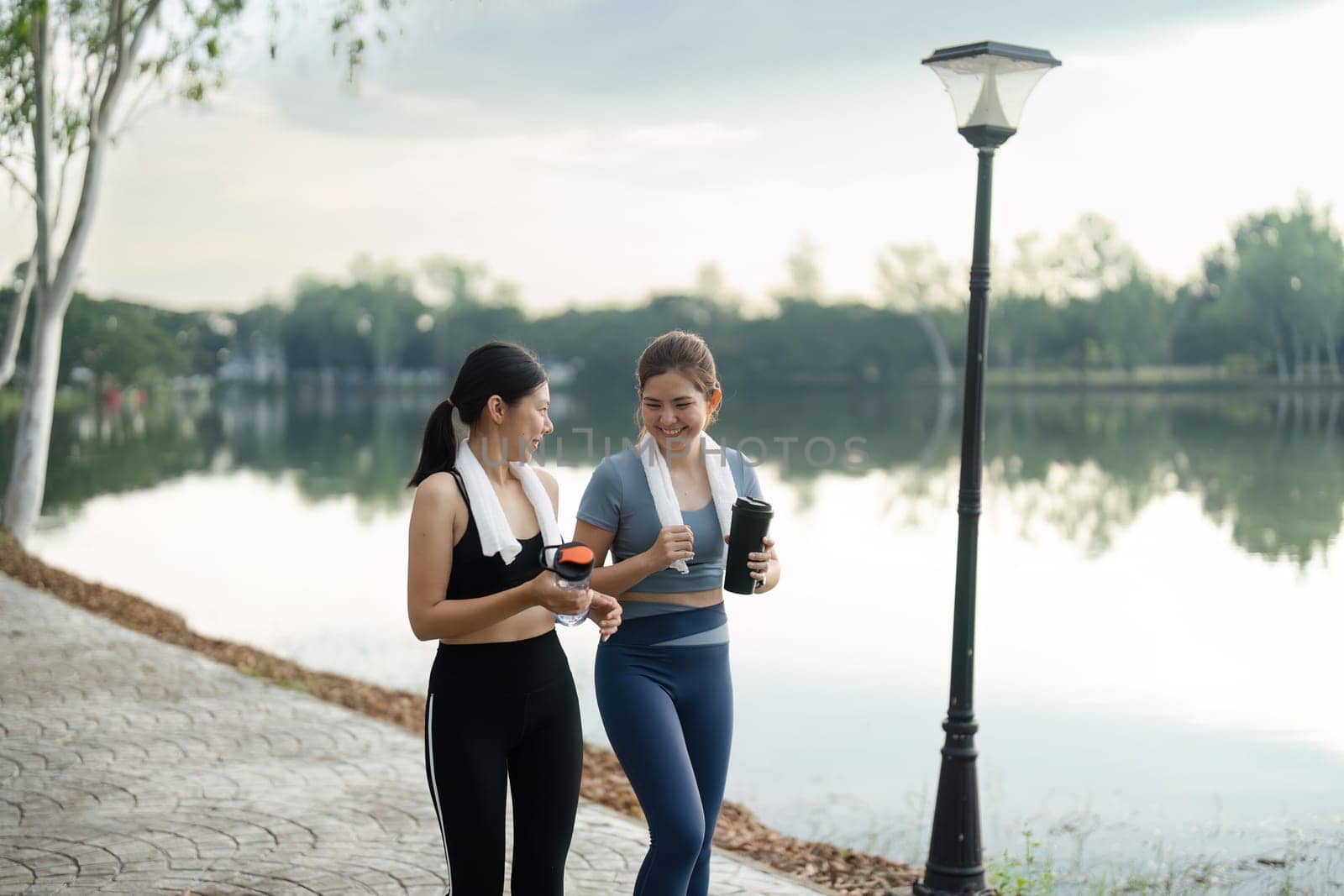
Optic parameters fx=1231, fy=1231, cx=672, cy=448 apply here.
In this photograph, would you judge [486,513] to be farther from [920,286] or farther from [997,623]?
[920,286]

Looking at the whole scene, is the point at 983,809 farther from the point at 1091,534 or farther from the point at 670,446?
the point at 1091,534

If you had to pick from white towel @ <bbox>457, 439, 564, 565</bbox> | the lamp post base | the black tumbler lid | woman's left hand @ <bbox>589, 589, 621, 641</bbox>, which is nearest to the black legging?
woman's left hand @ <bbox>589, 589, 621, 641</bbox>

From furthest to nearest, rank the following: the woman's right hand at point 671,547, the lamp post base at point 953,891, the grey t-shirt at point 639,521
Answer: the lamp post base at point 953,891
the grey t-shirt at point 639,521
the woman's right hand at point 671,547

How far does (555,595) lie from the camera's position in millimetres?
2799

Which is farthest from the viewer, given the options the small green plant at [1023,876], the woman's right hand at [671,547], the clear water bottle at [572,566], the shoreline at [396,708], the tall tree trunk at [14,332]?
the tall tree trunk at [14,332]

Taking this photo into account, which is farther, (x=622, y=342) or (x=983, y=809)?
(x=622, y=342)

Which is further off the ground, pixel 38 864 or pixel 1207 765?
pixel 38 864

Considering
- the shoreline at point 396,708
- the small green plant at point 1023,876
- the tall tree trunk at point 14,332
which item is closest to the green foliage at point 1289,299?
the tall tree trunk at point 14,332

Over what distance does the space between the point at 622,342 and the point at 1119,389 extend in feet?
118

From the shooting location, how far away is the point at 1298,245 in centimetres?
7706

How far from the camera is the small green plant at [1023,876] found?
568 centimetres

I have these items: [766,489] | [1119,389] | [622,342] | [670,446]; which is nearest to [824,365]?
[622,342]

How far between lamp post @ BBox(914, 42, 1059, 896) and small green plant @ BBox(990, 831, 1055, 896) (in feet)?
1.34

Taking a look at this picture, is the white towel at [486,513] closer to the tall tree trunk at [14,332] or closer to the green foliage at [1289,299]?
the tall tree trunk at [14,332]
